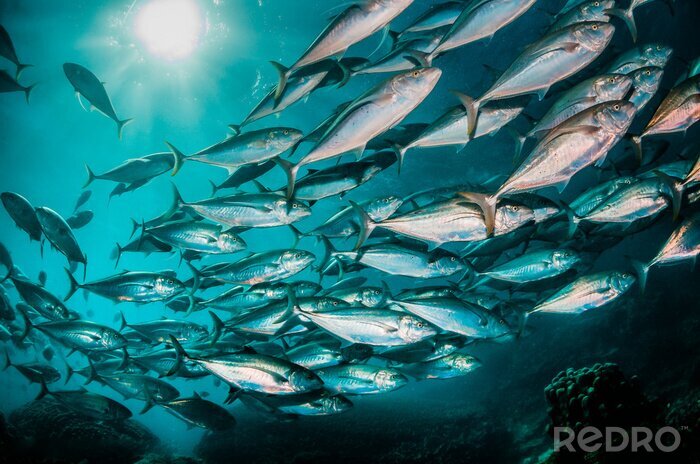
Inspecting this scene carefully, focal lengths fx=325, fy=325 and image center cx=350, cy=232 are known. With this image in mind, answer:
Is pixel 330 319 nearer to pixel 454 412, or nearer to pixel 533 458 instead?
pixel 533 458

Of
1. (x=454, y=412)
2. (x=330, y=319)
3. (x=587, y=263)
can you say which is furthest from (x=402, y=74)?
(x=454, y=412)

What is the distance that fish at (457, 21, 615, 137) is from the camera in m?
2.50

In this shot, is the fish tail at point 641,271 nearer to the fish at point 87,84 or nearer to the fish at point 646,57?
the fish at point 646,57

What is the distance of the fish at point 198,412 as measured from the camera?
4.50 m

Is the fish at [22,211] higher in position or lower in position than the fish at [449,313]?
higher

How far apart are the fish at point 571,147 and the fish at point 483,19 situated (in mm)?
966

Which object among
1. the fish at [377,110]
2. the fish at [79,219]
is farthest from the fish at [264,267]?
the fish at [79,219]

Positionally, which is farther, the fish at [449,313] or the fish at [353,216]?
the fish at [353,216]

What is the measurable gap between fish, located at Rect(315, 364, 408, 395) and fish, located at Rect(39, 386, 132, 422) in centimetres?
396

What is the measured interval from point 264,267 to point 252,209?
34.6 inches

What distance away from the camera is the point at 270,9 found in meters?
11.3

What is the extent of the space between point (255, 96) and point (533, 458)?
15965mm

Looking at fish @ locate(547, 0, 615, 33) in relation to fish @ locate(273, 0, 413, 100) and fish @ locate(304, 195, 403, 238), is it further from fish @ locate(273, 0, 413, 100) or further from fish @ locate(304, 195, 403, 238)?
fish @ locate(304, 195, 403, 238)

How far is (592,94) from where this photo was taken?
2.84 m
